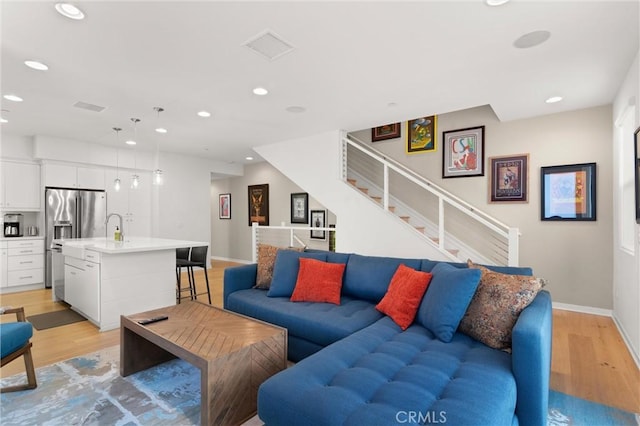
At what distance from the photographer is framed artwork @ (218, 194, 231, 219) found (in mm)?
9016

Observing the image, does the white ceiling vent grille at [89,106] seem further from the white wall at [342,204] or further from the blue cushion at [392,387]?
the blue cushion at [392,387]

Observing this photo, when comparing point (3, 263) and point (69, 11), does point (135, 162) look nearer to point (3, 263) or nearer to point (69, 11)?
point (3, 263)

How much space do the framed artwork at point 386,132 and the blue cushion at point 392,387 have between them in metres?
4.48

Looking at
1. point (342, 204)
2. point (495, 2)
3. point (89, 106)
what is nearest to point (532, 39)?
point (495, 2)

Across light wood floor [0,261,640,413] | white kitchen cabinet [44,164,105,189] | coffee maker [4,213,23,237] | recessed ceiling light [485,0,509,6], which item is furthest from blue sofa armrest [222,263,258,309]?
coffee maker [4,213,23,237]

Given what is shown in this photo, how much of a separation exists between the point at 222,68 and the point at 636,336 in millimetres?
4381

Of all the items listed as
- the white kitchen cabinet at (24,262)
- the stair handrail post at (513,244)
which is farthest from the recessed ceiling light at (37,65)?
the stair handrail post at (513,244)

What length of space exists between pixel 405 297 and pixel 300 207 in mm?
5223

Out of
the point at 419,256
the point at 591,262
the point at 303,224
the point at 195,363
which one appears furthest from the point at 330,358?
the point at 303,224

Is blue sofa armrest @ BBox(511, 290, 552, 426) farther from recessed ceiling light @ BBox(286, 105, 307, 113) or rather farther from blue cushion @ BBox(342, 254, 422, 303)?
recessed ceiling light @ BBox(286, 105, 307, 113)

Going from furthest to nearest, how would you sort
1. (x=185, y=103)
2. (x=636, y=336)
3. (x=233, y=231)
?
(x=233, y=231)
(x=185, y=103)
(x=636, y=336)

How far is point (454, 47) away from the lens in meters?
2.62

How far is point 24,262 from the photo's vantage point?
211 inches

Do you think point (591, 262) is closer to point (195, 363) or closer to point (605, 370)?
point (605, 370)
